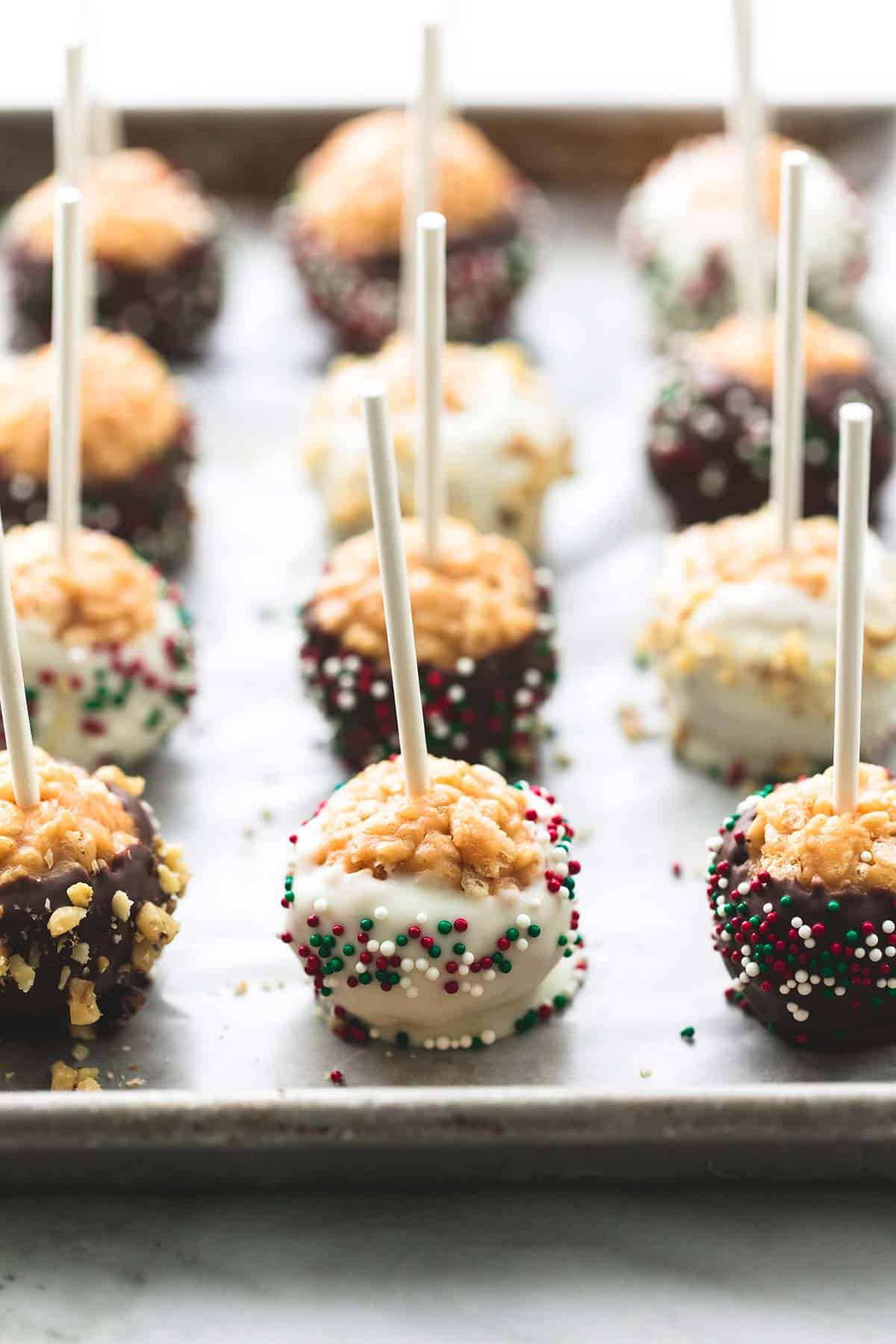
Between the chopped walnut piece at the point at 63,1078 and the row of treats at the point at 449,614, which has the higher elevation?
the row of treats at the point at 449,614

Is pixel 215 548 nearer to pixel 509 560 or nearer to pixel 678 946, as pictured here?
pixel 509 560

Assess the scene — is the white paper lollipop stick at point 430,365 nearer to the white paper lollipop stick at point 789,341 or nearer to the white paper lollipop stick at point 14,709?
the white paper lollipop stick at point 789,341

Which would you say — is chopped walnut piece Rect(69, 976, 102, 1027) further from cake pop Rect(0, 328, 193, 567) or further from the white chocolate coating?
cake pop Rect(0, 328, 193, 567)

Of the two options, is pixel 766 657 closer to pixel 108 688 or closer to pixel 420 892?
pixel 420 892

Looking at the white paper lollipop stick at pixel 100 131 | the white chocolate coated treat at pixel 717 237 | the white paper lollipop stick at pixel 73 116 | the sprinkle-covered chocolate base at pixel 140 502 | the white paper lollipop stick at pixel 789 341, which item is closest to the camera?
the white paper lollipop stick at pixel 789 341

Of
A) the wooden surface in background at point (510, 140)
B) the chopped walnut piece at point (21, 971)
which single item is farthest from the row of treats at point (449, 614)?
the wooden surface in background at point (510, 140)

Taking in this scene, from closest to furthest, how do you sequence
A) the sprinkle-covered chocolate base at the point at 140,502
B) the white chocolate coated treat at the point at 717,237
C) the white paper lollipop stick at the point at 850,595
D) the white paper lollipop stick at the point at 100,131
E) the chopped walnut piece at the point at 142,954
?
1. the white paper lollipop stick at the point at 850,595
2. the chopped walnut piece at the point at 142,954
3. the sprinkle-covered chocolate base at the point at 140,502
4. the white chocolate coated treat at the point at 717,237
5. the white paper lollipop stick at the point at 100,131

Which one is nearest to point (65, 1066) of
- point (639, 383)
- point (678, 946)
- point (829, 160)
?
point (678, 946)
